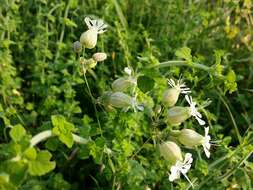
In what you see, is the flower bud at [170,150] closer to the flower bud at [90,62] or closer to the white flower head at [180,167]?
the white flower head at [180,167]

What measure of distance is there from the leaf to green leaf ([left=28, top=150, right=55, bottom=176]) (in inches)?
17.5

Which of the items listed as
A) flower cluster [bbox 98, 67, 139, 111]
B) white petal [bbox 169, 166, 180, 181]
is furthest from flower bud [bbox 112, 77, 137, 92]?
white petal [bbox 169, 166, 180, 181]

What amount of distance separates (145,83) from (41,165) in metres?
0.46

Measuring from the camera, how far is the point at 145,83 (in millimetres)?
1406

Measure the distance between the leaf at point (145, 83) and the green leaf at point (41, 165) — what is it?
0.45 meters

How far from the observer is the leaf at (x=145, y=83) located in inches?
55.2

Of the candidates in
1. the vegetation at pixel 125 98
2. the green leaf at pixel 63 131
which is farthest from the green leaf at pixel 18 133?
the green leaf at pixel 63 131

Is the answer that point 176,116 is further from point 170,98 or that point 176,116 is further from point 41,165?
point 41,165

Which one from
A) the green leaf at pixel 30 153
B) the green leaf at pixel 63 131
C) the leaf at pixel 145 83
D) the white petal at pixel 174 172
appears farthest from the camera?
the leaf at pixel 145 83

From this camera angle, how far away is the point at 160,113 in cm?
139

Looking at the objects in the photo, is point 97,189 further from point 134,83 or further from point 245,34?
point 245,34

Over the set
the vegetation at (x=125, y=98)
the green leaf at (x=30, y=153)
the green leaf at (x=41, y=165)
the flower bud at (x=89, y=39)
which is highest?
the flower bud at (x=89, y=39)

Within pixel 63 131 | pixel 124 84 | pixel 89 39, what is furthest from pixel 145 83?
pixel 63 131

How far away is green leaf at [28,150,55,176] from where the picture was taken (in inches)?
39.4
